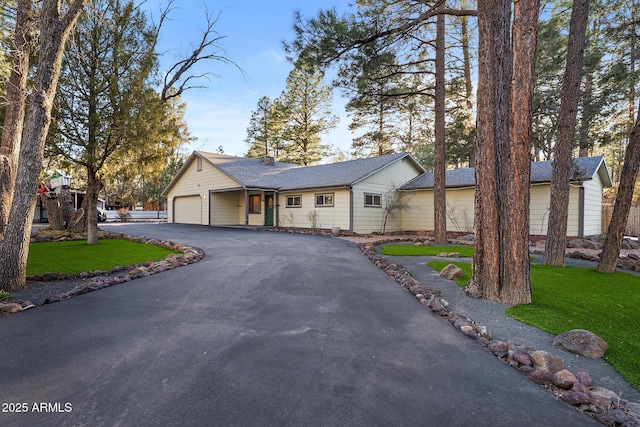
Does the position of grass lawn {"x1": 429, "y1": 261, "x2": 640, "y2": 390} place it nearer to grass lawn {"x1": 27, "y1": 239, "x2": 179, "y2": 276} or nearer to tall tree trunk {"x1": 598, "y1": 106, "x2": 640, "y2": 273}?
tall tree trunk {"x1": 598, "y1": 106, "x2": 640, "y2": 273}

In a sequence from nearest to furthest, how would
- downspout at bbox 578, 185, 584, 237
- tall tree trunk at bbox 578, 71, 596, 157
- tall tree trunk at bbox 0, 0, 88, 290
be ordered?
tall tree trunk at bbox 0, 0, 88, 290 < downspout at bbox 578, 185, 584, 237 < tall tree trunk at bbox 578, 71, 596, 157

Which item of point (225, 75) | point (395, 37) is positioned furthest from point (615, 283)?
point (225, 75)

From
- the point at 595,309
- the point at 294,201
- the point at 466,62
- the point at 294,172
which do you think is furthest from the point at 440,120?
the point at 294,172

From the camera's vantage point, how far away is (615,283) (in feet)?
18.8

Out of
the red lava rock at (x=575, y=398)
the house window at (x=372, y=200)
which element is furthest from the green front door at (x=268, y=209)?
the red lava rock at (x=575, y=398)

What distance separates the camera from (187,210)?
73.9 ft

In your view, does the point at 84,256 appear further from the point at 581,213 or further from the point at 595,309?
the point at 581,213

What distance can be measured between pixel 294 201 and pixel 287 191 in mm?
A: 718

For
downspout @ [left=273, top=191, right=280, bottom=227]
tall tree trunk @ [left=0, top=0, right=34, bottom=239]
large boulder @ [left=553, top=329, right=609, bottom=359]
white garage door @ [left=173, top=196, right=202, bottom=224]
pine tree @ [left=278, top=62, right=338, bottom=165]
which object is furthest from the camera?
pine tree @ [left=278, top=62, right=338, bottom=165]

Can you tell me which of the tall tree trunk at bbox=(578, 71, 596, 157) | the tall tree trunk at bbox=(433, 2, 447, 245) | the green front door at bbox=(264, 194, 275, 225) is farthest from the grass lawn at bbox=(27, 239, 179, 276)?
the tall tree trunk at bbox=(578, 71, 596, 157)

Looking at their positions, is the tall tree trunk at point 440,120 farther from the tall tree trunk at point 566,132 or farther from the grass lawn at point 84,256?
the grass lawn at point 84,256

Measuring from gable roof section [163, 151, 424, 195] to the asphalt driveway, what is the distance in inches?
450

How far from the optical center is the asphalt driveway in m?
1.99

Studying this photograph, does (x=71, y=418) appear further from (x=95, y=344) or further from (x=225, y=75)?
(x=225, y=75)
